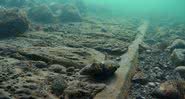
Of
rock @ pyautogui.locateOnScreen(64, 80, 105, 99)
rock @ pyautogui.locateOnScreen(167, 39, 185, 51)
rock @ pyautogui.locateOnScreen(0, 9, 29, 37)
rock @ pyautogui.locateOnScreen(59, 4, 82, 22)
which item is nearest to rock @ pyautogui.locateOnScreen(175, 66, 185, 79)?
rock @ pyautogui.locateOnScreen(167, 39, 185, 51)

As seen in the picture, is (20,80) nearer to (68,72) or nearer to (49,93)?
(49,93)

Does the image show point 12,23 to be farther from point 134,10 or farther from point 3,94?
point 134,10

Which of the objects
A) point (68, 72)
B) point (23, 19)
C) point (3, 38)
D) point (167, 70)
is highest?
point (23, 19)

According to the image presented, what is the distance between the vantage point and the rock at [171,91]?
747cm

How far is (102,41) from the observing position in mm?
13016

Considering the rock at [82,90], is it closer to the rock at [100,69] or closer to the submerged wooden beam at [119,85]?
the submerged wooden beam at [119,85]

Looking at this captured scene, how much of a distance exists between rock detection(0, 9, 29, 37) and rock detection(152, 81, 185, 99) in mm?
7885

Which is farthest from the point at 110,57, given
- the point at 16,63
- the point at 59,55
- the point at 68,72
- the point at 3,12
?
the point at 3,12

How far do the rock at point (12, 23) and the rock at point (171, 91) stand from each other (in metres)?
7.89

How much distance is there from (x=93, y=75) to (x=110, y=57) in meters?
3.12

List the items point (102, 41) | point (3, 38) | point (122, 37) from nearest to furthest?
point (3, 38) → point (102, 41) → point (122, 37)

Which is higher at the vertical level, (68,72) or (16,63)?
(16,63)

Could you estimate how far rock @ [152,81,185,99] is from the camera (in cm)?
747

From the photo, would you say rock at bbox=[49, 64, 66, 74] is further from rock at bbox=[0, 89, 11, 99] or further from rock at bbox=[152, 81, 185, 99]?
rock at bbox=[152, 81, 185, 99]
